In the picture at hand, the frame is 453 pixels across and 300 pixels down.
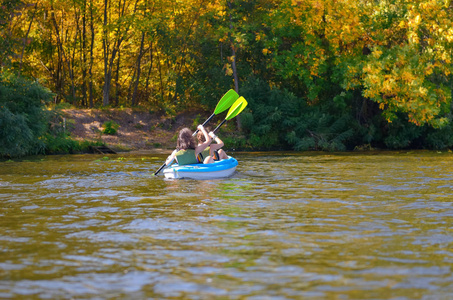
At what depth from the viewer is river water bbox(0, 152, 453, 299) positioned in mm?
4945

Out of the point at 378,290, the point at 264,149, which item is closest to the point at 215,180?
the point at 378,290

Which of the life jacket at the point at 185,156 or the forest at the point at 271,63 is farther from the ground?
the forest at the point at 271,63

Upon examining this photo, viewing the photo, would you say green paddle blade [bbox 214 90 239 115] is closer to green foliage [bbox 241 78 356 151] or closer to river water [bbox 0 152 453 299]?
river water [bbox 0 152 453 299]

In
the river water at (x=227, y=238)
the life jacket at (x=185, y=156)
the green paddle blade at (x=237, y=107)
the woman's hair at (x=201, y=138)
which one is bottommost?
the river water at (x=227, y=238)

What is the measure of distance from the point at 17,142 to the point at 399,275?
16153mm

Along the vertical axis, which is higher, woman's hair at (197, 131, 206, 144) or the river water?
woman's hair at (197, 131, 206, 144)

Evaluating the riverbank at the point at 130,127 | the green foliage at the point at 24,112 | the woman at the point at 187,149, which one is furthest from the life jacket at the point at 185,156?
the riverbank at the point at 130,127

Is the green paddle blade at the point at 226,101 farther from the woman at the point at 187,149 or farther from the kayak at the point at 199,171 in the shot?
the kayak at the point at 199,171

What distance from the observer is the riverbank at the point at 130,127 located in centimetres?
2456

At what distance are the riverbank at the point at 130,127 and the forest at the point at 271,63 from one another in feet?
2.43

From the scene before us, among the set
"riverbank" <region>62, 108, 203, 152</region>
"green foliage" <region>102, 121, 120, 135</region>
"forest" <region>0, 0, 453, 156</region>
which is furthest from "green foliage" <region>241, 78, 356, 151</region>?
"green foliage" <region>102, 121, 120, 135</region>

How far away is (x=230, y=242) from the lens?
261 inches

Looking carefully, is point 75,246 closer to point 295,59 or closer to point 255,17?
point 295,59

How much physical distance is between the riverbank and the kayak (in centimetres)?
1054
